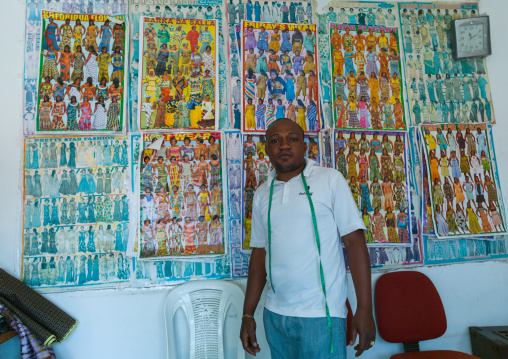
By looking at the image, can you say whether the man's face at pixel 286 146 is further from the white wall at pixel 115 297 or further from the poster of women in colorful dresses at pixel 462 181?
the poster of women in colorful dresses at pixel 462 181

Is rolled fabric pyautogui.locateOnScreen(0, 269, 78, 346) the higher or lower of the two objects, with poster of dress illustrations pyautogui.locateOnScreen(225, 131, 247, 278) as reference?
lower

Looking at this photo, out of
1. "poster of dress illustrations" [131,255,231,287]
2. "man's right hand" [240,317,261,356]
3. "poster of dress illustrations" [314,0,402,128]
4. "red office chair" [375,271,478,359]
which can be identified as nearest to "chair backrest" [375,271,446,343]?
"red office chair" [375,271,478,359]

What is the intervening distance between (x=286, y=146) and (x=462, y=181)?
123cm

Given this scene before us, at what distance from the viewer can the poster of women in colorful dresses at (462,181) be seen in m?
1.94

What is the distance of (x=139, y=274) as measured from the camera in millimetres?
1777

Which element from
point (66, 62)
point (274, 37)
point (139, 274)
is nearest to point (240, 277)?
point (139, 274)

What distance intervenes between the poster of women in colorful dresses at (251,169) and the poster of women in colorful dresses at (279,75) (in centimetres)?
8

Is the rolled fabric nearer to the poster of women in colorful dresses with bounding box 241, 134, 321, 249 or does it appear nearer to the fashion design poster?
the fashion design poster

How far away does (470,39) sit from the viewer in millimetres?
2043

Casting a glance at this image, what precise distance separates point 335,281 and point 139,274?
1.05 m

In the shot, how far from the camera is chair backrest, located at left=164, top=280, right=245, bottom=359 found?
5.40ft

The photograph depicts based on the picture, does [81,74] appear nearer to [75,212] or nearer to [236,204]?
[75,212]

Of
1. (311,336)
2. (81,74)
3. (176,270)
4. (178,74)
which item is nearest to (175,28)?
(178,74)

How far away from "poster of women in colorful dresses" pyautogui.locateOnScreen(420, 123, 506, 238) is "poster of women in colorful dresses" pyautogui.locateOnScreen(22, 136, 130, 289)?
177cm
